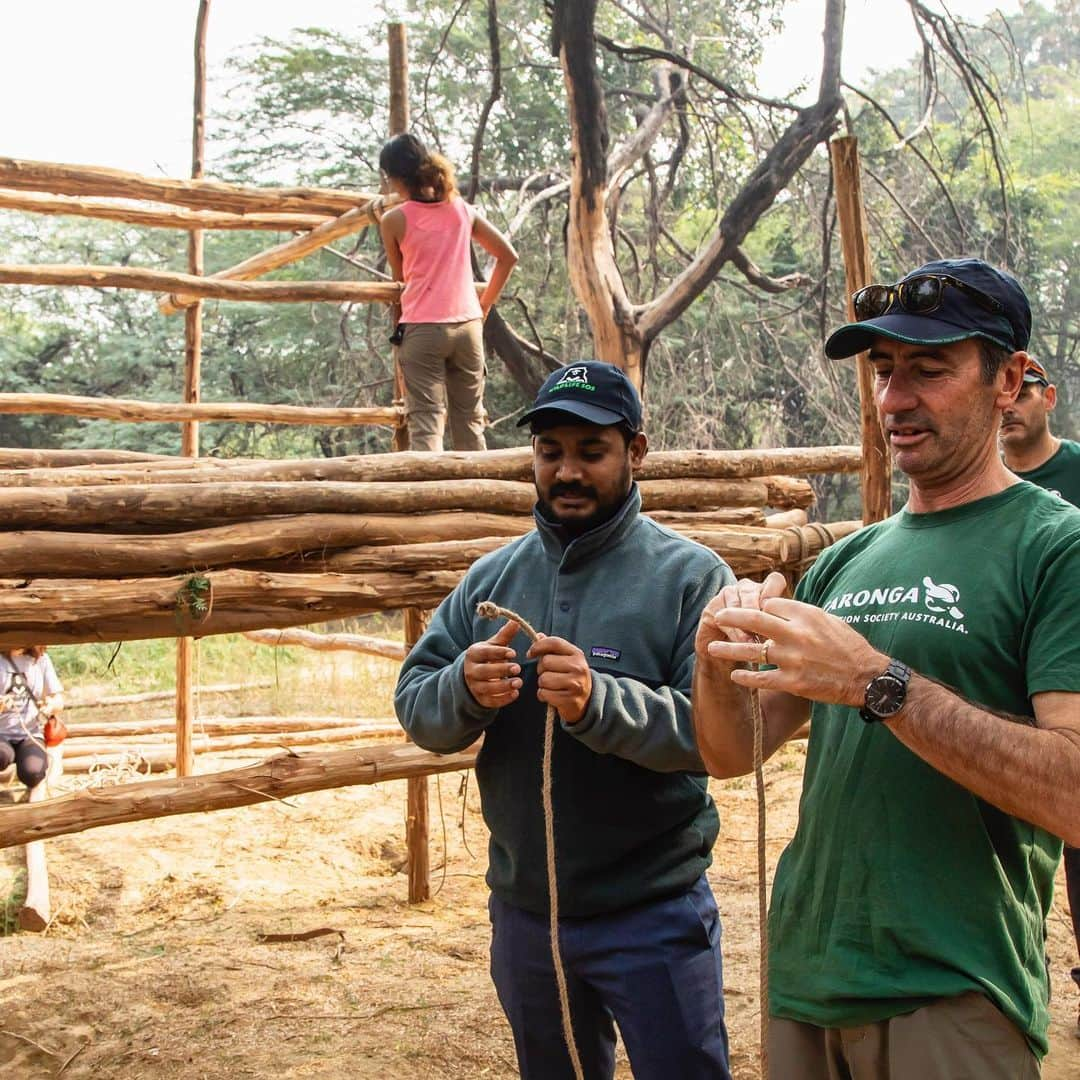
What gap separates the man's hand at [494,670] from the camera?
2.17m

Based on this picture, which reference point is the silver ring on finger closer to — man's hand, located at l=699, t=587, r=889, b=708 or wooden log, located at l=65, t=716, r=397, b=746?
man's hand, located at l=699, t=587, r=889, b=708

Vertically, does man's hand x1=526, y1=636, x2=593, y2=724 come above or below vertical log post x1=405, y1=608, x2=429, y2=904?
above

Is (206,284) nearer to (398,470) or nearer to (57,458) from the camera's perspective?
(57,458)

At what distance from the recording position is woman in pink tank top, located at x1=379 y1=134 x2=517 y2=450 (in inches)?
220

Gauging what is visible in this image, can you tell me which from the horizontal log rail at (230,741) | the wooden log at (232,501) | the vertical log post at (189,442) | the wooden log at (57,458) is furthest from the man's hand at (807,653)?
the horizontal log rail at (230,741)

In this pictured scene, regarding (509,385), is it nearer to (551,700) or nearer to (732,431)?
(732,431)

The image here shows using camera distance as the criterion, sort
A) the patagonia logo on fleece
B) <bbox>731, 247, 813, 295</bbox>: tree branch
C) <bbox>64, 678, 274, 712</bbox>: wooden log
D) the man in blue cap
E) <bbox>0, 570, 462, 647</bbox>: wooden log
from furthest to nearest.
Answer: <bbox>731, 247, 813, 295</bbox>: tree branch → <bbox>64, 678, 274, 712</bbox>: wooden log → <bbox>0, 570, 462, 647</bbox>: wooden log → the patagonia logo on fleece → the man in blue cap

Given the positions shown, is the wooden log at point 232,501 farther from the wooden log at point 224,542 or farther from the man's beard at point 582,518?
the man's beard at point 582,518

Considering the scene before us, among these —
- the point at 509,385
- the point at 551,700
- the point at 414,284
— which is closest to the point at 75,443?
the point at 509,385

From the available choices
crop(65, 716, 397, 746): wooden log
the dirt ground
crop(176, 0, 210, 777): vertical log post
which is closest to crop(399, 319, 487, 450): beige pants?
the dirt ground

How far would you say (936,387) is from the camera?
69.5 inches

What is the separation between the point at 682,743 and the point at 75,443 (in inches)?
668

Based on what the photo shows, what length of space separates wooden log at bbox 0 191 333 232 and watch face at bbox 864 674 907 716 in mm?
5516

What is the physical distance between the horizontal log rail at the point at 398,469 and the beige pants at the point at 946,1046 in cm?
288
